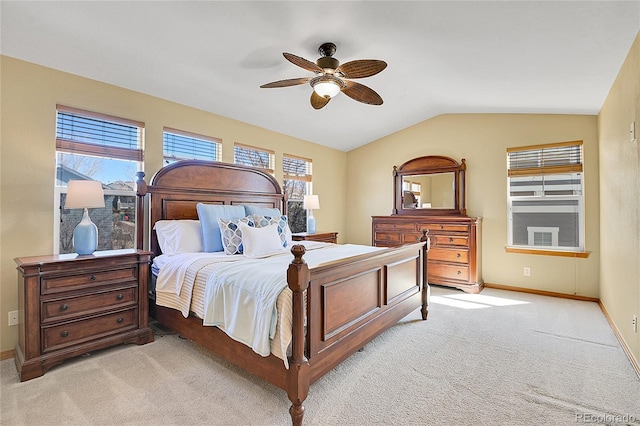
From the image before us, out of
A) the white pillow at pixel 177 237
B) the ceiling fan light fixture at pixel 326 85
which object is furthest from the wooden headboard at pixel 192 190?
the ceiling fan light fixture at pixel 326 85

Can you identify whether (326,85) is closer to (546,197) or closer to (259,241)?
(259,241)

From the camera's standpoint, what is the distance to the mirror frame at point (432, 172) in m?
5.03

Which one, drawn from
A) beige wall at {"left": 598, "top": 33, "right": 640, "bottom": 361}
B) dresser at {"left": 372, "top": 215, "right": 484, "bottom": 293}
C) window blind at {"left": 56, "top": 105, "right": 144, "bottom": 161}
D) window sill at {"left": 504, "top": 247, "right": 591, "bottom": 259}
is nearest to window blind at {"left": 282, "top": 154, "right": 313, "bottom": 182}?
dresser at {"left": 372, "top": 215, "right": 484, "bottom": 293}

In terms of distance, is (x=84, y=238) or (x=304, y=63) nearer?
(x=304, y=63)

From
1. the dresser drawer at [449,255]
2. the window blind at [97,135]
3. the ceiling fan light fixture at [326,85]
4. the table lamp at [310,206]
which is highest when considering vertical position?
the ceiling fan light fixture at [326,85]

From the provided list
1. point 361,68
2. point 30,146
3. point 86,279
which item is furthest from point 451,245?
point 30,146

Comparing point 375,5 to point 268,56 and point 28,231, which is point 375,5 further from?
point 28,231

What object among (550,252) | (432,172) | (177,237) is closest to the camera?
(177,237)

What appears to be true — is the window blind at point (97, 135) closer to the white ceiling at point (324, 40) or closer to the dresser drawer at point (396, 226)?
the white ceiling at point (324, 40)

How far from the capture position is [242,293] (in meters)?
2.04

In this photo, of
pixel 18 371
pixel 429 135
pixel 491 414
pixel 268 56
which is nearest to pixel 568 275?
pixel 429 135

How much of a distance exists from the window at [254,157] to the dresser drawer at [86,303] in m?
2.24

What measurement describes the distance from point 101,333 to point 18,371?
1.75ft

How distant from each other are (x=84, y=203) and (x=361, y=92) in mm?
2654
